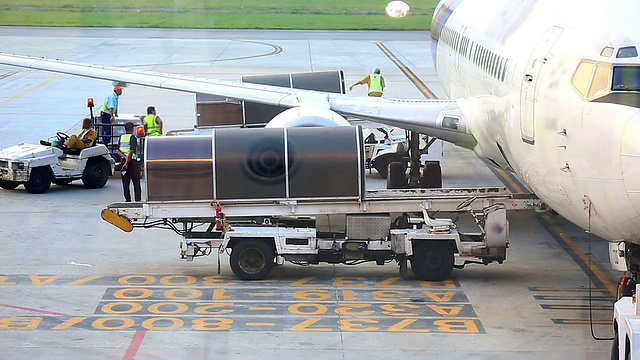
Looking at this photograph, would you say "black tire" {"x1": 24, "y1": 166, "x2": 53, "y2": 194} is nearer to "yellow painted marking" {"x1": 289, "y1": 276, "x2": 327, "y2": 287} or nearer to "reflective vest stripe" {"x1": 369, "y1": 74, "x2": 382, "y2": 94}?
"yellow painted marking" {"x1": 289, "y1": 276, "x2": 327, "y2": 287}

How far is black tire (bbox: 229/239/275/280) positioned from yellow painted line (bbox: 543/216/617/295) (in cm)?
561

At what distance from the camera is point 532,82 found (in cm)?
1548

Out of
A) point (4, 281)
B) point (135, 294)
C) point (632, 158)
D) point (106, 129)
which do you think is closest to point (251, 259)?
point (135, 294)

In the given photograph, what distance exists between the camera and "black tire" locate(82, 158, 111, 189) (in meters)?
26.6

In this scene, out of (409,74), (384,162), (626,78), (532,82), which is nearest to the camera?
(626,78)

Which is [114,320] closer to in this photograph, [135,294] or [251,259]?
[135,294]

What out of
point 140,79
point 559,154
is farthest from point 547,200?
point 140,79

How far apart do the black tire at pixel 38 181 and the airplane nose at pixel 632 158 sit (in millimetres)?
16512

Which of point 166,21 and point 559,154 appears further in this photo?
point 166,21

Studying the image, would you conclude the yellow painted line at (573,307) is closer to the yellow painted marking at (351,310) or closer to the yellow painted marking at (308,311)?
the yellow painted marking at (351,310)

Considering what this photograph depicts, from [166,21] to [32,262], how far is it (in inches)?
2501

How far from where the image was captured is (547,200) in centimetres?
1580

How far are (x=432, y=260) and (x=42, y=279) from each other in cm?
657

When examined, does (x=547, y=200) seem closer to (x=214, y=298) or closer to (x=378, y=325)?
(x=378, y=325)
